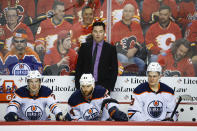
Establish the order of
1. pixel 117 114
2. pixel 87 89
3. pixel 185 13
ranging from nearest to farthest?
pixel 117 114 < pixel 87 89 < pixel 185 13

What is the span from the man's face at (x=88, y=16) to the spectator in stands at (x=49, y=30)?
9.7 inches

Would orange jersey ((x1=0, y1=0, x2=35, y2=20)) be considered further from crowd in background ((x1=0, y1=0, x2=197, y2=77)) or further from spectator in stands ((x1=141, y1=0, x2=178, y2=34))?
spectator in stands ((x1=141, y1=0, x2=178, y2=34))

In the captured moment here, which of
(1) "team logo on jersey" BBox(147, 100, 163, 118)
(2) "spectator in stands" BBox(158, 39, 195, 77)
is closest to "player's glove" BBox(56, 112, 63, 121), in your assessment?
(1) "team logo on jersey" BBox(147, 100, 163, 118)

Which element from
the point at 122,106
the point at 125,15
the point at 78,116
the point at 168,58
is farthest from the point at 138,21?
the point at 78,116

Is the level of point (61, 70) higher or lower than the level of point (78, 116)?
higher

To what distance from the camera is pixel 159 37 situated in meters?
5.74

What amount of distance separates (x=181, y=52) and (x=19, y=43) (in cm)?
245

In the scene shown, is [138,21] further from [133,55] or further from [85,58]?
[85,58]

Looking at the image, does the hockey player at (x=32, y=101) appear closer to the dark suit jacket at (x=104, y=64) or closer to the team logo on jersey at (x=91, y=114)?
the team logo on jersey at (x=91, y=114)

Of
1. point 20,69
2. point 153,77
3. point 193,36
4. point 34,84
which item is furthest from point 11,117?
point 193,36

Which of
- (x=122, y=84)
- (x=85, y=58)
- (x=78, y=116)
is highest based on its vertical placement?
(x=85, y=58)

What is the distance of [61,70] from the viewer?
19.1 ft

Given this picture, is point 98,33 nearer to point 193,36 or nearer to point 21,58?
point 21,58

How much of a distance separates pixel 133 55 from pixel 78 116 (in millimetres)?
1584
